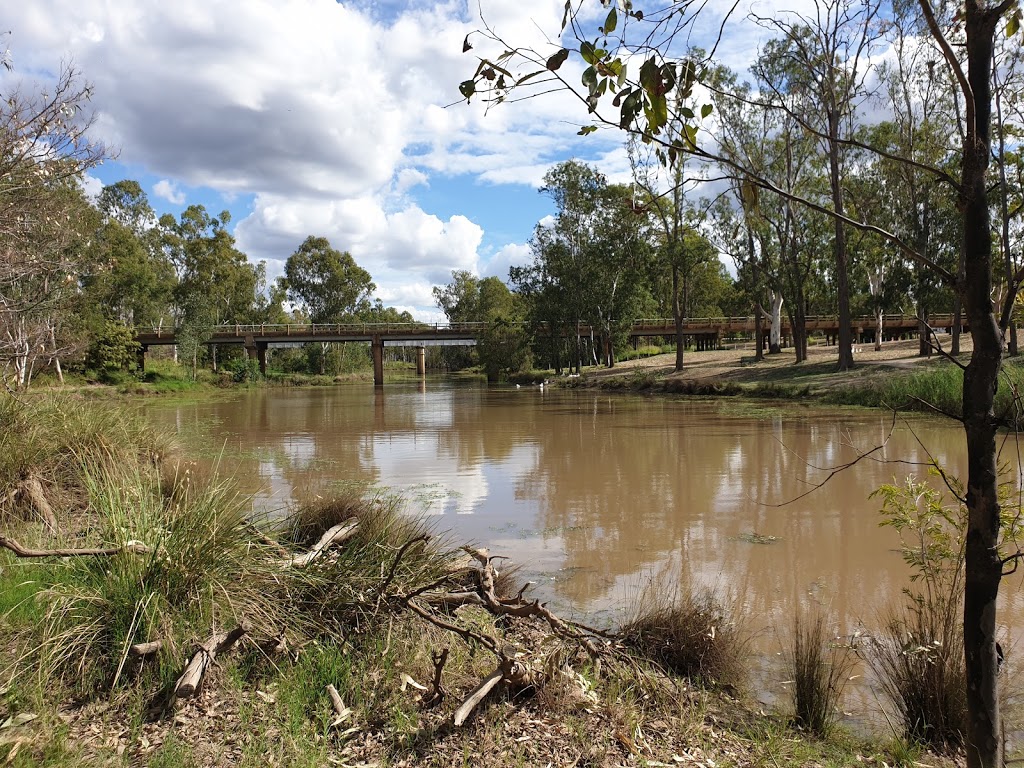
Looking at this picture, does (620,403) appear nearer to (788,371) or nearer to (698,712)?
(788,371)

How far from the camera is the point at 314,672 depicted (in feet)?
11.3

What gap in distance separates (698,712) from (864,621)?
2338 mm

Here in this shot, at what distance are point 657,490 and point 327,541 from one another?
694 cm

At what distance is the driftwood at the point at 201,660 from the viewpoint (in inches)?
119

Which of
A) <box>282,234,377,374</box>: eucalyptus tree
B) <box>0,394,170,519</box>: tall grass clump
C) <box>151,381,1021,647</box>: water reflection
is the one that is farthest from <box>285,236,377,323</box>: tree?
<box>0,394,170,519</box>: tall grass clump

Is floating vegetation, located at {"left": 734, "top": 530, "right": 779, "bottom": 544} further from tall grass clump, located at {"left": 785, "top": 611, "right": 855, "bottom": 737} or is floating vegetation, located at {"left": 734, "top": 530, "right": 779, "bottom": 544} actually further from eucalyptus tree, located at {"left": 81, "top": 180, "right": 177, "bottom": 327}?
eucalyptus tree, located at {"left": 81, "top": 180, "right": 177, "bottom": 327}

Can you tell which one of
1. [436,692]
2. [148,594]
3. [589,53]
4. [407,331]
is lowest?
[436,692]

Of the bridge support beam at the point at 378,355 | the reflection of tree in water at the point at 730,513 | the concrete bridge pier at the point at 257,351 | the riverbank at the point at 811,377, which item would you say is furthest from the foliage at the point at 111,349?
the reflection of tree in water at the point at 730,513

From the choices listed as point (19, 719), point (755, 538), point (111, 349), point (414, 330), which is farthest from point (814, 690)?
point (414, 330)

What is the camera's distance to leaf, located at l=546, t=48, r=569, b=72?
1884mm

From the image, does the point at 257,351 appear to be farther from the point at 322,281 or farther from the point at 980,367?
the point at 980,367

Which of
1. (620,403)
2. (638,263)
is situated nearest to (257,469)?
(620,403)

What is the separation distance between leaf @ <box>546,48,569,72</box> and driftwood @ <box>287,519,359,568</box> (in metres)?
3.23

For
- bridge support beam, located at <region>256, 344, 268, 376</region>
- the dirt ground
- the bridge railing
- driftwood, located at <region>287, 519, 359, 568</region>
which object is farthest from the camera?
bridge support beam, located at <region>256, 344, 268, 376</region>
